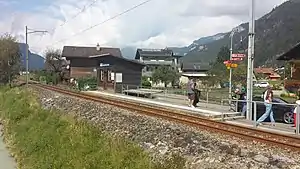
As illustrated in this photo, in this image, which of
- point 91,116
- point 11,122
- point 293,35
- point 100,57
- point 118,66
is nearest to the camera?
point 91,116

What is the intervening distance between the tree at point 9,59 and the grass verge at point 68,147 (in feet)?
116

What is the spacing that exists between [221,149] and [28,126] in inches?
557

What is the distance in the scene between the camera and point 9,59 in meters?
57.9

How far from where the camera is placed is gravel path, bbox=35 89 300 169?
30.9 ft

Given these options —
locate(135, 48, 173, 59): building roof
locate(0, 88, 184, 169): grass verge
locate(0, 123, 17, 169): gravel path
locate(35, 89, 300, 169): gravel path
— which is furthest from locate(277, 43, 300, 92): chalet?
locate(135, 48, 173, 59): building roof

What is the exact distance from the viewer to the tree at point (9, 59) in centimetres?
5684

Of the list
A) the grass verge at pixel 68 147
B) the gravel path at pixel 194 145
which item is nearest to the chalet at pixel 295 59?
the gravel path at pixel 194 145

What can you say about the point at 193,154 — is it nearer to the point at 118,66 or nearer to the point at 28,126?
the point at 28,126

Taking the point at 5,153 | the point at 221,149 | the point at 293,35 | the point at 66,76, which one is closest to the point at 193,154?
the point at 221,149

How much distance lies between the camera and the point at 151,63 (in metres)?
97.6

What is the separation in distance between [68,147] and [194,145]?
5.37 metres

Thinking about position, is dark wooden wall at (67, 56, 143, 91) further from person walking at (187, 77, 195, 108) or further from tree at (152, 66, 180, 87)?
person walking at (187, 77, 195, 108)

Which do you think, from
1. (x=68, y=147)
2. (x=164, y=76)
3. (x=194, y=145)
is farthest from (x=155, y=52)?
(x=194, y=145)

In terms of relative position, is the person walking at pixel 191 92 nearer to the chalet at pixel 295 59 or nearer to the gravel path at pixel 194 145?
the gravel path at pixel 194 145
